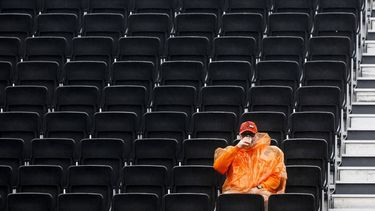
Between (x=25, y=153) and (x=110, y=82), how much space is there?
160 centimetres

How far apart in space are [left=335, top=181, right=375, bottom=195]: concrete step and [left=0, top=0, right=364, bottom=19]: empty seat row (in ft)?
9.83

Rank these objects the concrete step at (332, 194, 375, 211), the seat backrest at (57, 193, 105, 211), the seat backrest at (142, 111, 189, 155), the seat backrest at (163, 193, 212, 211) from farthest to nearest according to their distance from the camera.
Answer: the seat backrest at (142, 111, 189, 155), the concrete step at (332, 194, 375, 211), the seat backrest at (57, 193, 105, 211), the seat backrest at (163, 193, 212, 211)

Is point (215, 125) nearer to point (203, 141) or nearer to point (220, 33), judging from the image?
point (203, 141)

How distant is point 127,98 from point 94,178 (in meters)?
1.50

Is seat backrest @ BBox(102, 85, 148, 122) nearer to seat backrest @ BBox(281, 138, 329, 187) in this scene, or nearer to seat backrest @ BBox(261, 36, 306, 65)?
seat backrest @ BBox(261, 36, 306, 65)

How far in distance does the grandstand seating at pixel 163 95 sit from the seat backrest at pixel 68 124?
15 millimetres

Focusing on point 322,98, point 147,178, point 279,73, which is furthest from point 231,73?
point 147,178

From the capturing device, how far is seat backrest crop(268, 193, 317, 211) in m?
11.1

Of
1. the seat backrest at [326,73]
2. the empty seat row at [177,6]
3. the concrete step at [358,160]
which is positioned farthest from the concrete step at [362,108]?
the empty seat row at [177,6]

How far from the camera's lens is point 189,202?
1135 cm

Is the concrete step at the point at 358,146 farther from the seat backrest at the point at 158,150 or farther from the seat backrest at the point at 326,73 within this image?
the seat backrest at the point at 158,150

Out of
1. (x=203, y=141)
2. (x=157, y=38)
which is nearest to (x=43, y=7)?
(x=157, y=38)

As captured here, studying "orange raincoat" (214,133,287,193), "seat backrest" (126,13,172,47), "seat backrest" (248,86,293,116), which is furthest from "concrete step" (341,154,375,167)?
"seat backrest" (126,13,172,47)

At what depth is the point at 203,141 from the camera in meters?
12.3
